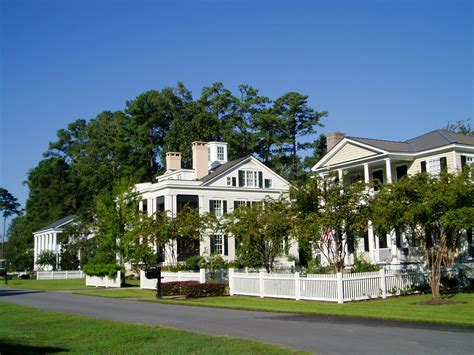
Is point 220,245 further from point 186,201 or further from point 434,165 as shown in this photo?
point 434,165

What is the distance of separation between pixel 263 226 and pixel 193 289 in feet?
17.1

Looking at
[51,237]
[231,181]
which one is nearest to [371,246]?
[231,181]

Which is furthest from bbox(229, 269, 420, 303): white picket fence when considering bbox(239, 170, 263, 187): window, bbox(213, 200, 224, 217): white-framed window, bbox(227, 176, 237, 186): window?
bbox(239, 170, 263, 187): window

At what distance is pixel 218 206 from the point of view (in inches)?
1905

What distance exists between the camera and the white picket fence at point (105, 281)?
3592 cm

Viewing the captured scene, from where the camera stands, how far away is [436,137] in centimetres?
3578

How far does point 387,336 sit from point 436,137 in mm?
26036

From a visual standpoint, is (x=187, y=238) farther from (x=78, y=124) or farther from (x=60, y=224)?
(x=78, y=124)

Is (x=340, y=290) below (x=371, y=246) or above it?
below

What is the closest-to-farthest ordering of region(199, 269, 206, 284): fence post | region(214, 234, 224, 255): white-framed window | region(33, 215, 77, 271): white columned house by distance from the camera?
region(199, 269, 206, 284): fence post < region(214, 234, 224, 255): white-framed window < region(33, 215, 77, 271): white columned house

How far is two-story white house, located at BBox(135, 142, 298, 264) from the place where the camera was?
45.9 meters

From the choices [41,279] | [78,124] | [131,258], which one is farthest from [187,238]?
[78,124]

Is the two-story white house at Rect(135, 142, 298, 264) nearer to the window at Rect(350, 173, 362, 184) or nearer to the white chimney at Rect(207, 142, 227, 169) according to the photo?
the white chimney at Rect(207, 142, 227, 169)

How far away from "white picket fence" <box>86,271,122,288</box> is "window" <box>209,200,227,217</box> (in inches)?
504
